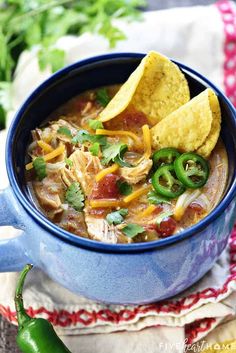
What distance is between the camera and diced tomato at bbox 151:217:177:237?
2322 millimetres

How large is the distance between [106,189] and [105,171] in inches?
2.9

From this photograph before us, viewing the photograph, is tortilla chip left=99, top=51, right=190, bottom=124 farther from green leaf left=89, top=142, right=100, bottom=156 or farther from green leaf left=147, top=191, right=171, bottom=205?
green leaf left=147, top=191, right=171, bottom=205

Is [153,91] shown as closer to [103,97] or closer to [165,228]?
[103,97]

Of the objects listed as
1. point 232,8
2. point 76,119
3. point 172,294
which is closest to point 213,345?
point 172,294

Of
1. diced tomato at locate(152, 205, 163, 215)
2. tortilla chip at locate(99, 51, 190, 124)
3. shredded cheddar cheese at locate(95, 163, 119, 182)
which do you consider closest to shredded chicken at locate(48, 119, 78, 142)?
tortilla chip at locate(99, 51, 190, 124)

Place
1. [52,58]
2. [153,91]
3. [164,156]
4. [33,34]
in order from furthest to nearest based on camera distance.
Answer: [33,34]
[52,58]
[153,91]
[164,156]

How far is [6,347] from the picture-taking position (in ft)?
8.67

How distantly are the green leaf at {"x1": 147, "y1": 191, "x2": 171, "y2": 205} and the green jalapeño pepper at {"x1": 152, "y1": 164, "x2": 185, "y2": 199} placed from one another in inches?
0.7

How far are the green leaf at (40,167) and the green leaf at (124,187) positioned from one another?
0.94 feet

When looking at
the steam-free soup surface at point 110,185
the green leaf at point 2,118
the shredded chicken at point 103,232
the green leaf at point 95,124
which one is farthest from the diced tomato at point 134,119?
the green leaf at point 2,118

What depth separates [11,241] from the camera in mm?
2484

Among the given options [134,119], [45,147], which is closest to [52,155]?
[45,147]

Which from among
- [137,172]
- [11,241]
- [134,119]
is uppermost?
[134,119]

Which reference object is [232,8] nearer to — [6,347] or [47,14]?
[47,14]
